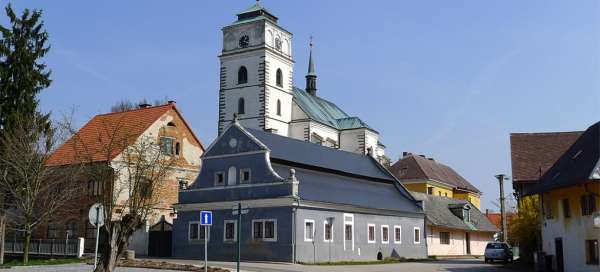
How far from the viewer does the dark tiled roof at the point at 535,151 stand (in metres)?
45.6

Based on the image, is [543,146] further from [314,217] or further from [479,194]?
[479,194]

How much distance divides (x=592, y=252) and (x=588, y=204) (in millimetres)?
2194

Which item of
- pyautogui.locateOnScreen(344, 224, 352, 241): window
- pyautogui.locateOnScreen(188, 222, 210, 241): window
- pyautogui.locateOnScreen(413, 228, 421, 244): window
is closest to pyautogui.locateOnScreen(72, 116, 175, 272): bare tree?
pyautogui.locateOnScreen(188, 222, 210, 241): window

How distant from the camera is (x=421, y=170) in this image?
79.9m

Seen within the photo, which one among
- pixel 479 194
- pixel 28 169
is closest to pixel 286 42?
pixel 479 194

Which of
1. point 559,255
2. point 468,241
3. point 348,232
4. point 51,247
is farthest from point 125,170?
point 559,255

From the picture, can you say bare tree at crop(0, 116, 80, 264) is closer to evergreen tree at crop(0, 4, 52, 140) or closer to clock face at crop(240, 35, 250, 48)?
evergreen tree at crop(0, 4, 52, 140)

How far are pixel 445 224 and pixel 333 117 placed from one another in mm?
34405

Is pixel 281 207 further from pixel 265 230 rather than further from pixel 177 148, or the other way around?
pixel 177 148

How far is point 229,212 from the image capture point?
40.9m

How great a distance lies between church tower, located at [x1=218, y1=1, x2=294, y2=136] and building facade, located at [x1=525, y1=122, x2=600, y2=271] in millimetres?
41142

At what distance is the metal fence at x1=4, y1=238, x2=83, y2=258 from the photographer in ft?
133

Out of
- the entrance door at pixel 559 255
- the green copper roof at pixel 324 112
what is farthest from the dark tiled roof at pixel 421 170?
the entrance door at pixel 559 255

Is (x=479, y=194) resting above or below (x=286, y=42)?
below
